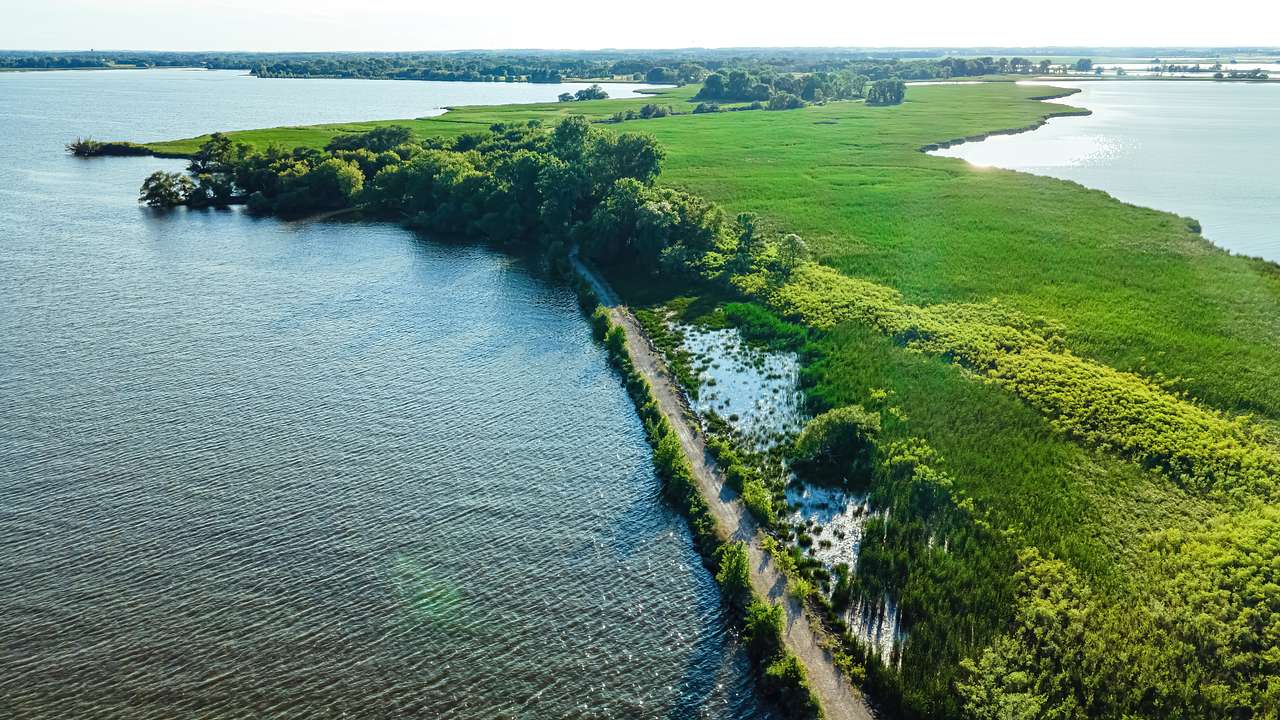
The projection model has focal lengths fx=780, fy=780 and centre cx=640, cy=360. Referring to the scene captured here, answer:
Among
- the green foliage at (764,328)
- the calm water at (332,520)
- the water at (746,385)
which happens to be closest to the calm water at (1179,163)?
the green foliage at (764,328)

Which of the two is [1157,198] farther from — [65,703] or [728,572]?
[65,703]

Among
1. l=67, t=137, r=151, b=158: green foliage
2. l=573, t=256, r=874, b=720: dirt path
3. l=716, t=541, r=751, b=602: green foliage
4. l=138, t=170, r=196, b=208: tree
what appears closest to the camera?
l=573, t=256, r=874, b=720: dirt path

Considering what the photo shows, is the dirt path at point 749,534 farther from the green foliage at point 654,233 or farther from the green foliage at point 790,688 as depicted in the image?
the green foliage at point 654,233

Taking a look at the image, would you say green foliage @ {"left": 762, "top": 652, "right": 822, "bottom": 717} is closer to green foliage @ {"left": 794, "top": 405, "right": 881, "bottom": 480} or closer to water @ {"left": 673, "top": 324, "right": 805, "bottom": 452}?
green foliage @ {"left": 794, "top": 405, "right": 881, "bottom": 480}

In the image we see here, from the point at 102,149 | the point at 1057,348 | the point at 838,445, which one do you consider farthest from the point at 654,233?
the point at 102,149

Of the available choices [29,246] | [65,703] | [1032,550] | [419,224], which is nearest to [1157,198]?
[1032,550]

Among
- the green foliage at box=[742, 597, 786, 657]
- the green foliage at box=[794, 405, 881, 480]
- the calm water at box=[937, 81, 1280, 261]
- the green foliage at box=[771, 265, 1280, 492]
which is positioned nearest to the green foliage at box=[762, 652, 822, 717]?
the green foliage at box=[742, 597, 786, 657]
